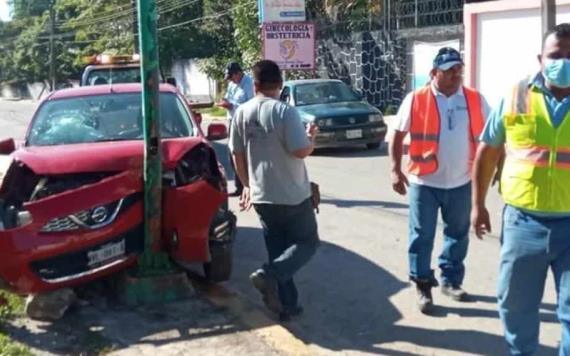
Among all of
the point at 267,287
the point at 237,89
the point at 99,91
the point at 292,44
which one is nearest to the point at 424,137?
the point at 267,287

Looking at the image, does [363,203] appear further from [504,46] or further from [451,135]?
[504,46]

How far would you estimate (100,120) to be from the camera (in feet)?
26.4

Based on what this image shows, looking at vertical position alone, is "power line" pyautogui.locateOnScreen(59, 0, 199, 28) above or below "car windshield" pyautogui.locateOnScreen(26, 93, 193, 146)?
above

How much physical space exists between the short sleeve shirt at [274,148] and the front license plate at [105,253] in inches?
46.4

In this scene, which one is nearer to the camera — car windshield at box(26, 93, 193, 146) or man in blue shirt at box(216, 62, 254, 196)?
car windshield at box(26, 93, 193, 146)

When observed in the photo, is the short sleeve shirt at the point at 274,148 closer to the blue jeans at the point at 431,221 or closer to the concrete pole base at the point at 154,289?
the blue jeans at the point at 431,221

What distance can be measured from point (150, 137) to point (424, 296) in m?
2.29

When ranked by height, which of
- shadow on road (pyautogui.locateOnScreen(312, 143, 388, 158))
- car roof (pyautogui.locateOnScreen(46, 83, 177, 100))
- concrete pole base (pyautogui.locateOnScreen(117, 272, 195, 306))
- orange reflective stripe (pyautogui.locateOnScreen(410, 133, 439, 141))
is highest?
car roof (pyautogui.locateOnScreen(46, 83, 177, 100))

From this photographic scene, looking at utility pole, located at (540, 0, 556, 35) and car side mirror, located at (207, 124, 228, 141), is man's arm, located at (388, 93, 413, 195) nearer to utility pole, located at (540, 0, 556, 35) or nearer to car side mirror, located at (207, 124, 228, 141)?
car side mirror, located at (207, 124, 228, 141)

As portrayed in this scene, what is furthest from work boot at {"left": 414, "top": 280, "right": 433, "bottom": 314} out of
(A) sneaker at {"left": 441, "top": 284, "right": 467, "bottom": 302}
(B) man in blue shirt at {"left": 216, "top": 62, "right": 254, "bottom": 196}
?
(B) man in blue shirt at {"left": 216, "top": 62, "right": 254, "bottom": 196}

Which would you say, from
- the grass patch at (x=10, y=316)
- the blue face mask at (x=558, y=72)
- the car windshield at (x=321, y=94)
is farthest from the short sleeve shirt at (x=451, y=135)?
the car windshield at (x=321, y=94)

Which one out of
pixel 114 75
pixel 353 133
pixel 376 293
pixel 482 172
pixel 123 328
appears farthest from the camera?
pixel 353 133

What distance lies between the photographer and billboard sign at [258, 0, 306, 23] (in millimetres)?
26953

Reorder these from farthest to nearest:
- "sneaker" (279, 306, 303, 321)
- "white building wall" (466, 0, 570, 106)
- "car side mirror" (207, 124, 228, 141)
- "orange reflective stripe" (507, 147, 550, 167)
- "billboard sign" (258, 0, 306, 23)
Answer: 1. "billboard sign" (258, 0, 306, 23)
2. "white building wall" (466, 0, 570, 106)
3. "car side mirror" (207, 124, 228, 141)
4. "sneaker" (279, 306, 303, 321)
5. "orange reflective stripe" (507, 147, 550, 167)
